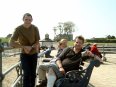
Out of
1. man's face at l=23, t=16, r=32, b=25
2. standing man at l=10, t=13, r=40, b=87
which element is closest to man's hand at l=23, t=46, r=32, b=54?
standing man at l=10, t=13, r=40, b=87

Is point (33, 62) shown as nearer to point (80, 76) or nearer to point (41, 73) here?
point (80, 76)

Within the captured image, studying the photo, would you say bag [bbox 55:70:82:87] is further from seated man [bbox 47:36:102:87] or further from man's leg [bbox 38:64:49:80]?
man's leg [bbox 38:64:49:80]

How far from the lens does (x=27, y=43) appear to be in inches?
286

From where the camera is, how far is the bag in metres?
6.46

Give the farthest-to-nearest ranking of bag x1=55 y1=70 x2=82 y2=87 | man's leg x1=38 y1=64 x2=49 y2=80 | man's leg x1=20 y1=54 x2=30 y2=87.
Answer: man's leg x1=38 y1=64 x2=49 y2=80 → man's leg x1=20 y1=54 x2=30 y2=87 → bag x1=55 y1=70 x2=82 y2=87

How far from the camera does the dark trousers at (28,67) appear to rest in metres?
7.23

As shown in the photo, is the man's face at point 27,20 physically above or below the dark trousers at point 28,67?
above

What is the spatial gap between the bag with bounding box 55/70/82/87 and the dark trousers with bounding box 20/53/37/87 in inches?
35.5

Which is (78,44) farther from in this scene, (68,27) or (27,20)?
(68,27)

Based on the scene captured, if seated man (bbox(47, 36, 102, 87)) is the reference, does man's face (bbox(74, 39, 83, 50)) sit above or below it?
above

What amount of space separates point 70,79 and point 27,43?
1.25 metres

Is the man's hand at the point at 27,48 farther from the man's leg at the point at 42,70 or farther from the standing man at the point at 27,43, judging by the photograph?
the man's leg at the point at 42,70

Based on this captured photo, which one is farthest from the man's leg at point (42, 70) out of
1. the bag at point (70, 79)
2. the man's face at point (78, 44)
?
the bag at point (70, 79)

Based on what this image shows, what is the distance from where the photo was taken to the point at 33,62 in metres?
7.33
